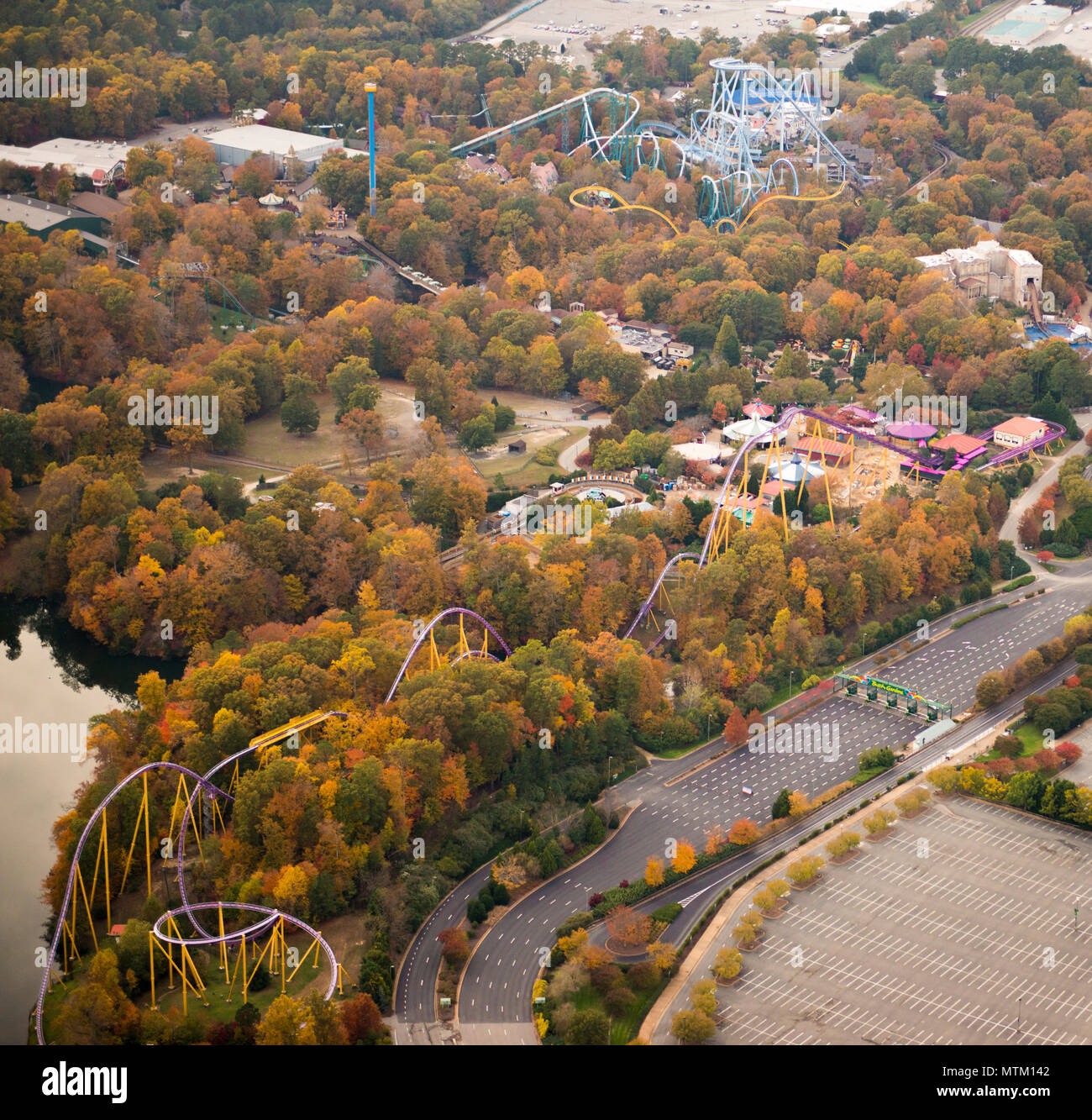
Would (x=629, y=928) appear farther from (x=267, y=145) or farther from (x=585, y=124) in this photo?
(x=585, y=124)

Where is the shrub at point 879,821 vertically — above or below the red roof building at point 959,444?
below

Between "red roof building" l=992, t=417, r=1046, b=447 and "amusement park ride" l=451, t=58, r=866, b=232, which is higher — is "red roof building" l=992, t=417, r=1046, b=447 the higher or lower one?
the lower one

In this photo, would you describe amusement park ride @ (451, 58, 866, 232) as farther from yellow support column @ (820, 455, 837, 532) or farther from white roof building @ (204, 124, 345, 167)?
yellow support column @ (820, 455, 837, 532)

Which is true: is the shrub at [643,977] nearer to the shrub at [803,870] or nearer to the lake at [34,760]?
the shrub at [803,870]

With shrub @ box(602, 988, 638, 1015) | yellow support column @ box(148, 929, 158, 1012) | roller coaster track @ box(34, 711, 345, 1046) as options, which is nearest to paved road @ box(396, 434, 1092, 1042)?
shrub @ box(602, 988, 638, 1015)

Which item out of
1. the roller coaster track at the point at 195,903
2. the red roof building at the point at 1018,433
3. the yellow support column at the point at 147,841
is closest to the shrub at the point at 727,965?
the roller coaster track at the point at 195,903

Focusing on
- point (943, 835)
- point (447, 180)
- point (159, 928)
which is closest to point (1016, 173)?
point (447, 180)
